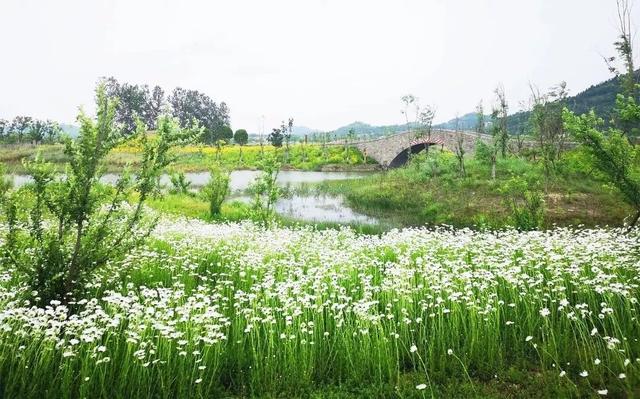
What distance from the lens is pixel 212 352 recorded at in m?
6.27

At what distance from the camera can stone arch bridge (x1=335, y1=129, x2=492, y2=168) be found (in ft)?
177

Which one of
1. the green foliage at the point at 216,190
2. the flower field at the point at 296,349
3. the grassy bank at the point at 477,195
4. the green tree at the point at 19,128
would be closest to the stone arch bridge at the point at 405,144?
the grassy bank at the point at 477,195

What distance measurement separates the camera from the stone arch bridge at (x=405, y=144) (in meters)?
53.9

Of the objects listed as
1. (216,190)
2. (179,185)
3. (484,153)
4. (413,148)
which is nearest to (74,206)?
(216,190)

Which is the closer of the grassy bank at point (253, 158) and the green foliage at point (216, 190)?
the green foliage at point (216, 190)

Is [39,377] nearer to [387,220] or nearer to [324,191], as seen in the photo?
[387,220]

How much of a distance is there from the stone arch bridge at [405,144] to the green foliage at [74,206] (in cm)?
4476

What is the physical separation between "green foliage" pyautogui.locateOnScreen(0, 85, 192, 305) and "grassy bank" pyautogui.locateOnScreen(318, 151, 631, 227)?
14328 mm

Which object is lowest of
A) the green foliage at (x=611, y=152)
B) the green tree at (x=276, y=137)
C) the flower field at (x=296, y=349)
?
the flower field at (x=296, y=349)

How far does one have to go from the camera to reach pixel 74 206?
7.43 m

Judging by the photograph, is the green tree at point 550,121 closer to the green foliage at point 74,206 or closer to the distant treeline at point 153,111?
the green foliage at point 74,206

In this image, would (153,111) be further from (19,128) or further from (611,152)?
(611,152)

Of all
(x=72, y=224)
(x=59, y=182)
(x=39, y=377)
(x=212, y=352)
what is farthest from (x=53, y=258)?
(x=212, y=352)

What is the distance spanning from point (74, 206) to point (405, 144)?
58.2 m
